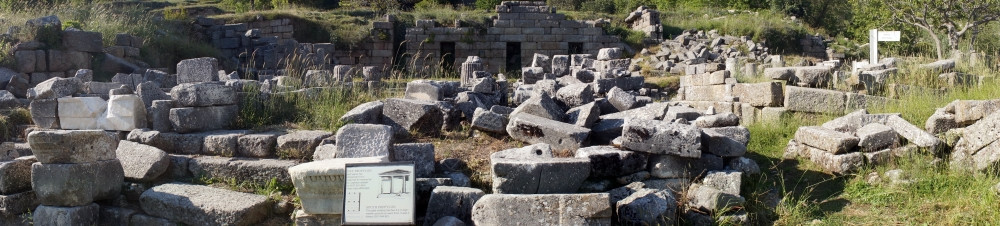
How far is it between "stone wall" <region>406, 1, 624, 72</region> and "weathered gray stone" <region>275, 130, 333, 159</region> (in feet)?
58.0

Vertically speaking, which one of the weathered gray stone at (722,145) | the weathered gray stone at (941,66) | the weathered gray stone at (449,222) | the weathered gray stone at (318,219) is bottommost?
the weathered gray stone at (318,219)

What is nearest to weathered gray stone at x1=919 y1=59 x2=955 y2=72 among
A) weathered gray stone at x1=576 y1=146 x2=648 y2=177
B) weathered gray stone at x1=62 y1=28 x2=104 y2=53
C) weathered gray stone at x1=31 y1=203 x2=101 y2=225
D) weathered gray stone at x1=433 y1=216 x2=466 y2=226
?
weathered gray stone at x1=576 y1=146 x2=648 y2=177

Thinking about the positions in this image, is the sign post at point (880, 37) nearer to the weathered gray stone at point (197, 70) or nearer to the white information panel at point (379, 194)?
the white information panel at point (379, 194)

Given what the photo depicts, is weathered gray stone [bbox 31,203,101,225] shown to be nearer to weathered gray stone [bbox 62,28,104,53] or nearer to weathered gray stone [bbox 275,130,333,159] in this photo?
weathered gray stone [bbox 275,130,333,159]

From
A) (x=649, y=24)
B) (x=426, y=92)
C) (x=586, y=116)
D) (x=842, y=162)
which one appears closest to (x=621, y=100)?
(x=586, y=116)

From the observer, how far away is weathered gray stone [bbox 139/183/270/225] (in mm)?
7102

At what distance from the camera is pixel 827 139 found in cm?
808

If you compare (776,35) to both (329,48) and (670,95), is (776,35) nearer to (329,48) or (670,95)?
(670,95)

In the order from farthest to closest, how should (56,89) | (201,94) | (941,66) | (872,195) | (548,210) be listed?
1. (941,66)
2. (56,89)
3. (201,94)
4. (872,195)
5. (548,210)

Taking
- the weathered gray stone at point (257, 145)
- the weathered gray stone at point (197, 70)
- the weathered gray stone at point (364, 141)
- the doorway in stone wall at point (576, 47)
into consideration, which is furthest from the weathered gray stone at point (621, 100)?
the doorway in stone wall at point (576, 47)

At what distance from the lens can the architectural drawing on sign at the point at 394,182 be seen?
6.33 m

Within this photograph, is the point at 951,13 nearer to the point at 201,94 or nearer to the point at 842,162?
the point at 842,162

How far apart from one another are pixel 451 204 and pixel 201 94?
3.83 m

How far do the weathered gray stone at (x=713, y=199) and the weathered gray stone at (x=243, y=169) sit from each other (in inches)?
145
